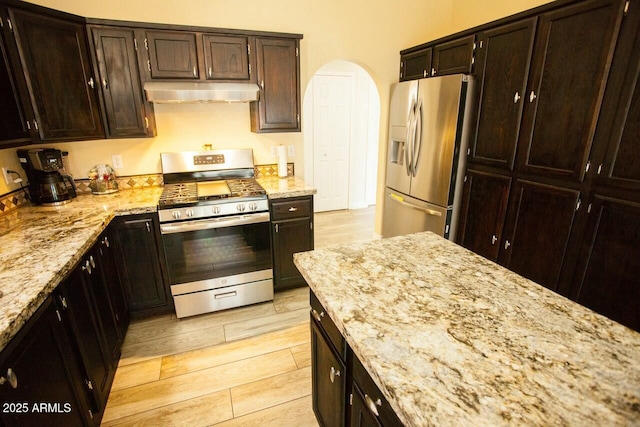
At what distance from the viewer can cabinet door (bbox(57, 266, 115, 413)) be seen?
4.87 feet

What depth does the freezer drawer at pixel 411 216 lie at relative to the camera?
2955 millimetres

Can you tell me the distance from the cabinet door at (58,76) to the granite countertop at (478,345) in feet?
7.10

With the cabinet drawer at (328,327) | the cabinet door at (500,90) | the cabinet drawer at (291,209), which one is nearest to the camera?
the cabinet drawer at (328,327)

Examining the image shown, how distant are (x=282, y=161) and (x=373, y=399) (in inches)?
95.7

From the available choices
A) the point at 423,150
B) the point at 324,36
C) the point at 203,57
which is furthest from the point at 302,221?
the point at 324,36

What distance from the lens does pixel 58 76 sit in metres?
2.14

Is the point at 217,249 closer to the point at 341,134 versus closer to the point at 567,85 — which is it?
the point at 567,85

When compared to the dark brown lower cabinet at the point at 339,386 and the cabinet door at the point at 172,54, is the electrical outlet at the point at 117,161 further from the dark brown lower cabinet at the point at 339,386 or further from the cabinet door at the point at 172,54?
the dark brown lower cabinet at the point at 339,386

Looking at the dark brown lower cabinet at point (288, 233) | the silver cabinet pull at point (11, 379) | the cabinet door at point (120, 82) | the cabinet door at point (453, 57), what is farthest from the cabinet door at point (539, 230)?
the cabinet door at point (120, 82)

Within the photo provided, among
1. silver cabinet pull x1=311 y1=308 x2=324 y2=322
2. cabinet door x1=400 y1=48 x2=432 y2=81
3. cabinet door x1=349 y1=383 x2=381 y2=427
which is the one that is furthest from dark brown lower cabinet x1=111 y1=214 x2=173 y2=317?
cabinet door x1=400 y1=48 x2=432 y2=81

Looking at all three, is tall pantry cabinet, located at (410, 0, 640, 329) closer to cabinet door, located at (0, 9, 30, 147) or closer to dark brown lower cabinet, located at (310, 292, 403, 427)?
dark brown lower cabinet, located at (310, 292, 403, 427)

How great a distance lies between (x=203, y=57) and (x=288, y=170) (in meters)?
1.26

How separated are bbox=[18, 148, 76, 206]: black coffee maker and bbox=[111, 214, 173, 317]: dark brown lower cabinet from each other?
54 centimetres

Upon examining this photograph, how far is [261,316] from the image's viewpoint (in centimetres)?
262
